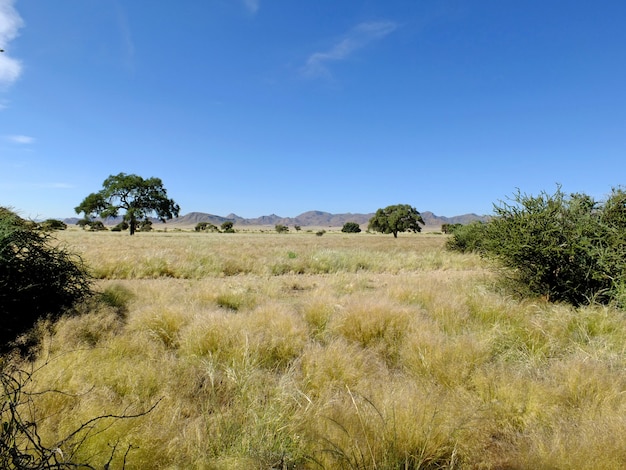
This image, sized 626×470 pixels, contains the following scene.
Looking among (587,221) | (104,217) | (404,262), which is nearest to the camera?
(587,221)

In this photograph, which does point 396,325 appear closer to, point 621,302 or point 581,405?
point 581,405

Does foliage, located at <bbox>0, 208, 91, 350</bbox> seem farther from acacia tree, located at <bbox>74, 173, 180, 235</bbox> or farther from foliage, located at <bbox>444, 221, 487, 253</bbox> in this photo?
acacia tree, located at <bbox>74, 173, 180, 235</bbox>

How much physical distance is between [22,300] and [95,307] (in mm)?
1006

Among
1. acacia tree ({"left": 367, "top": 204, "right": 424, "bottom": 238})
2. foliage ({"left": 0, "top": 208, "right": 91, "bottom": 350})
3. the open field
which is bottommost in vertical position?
the open field

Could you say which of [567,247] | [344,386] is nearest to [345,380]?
[344,386]

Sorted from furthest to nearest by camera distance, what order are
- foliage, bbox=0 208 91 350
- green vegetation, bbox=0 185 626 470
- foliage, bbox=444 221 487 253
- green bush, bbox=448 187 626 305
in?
foliage, bbox=444 221 487 253 < green bush, bbox=448 187 626 305 < foliage, bbox=0 208 91 350 < green vegetation, bbox=0 185 626 470

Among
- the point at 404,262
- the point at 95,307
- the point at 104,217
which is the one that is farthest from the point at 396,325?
the point at 104,217

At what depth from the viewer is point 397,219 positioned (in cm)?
5909

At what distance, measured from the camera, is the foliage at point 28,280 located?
478cm

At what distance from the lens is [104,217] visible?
4503 cm

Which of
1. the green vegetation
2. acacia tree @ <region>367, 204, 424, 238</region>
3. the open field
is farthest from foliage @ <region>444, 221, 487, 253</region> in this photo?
acacia tree @ <region>367, 204, 424, 238</region>

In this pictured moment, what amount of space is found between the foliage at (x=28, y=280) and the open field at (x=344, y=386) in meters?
0.80

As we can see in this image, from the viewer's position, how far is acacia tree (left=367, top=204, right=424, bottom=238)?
5919cm

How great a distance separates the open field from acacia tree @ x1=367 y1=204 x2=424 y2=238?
54571 mm
